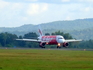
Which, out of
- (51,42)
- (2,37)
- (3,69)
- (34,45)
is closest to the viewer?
(3,69)

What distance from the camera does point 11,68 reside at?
43.1 m

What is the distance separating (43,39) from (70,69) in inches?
3682

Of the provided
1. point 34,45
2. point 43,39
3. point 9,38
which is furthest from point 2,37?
point 43,39

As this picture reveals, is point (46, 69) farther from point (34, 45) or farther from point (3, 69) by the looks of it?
point (34, 45)

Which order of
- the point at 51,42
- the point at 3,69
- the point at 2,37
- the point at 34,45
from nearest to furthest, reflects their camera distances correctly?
1. the point at 3,69
2. the point at 51,42
3. the point at 34,45
4. the point at 2,37

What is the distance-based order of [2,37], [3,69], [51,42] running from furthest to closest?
[2,37]
[51,42]
[3,69]

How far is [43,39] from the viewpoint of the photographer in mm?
136375

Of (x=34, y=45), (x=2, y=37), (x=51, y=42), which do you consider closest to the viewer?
(x=51, y=42)

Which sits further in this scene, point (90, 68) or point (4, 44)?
point (4, 44)

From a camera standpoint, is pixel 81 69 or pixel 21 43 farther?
pixel 21 43

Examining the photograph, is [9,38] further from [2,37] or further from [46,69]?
[46,69]

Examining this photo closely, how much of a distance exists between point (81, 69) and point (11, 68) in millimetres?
6856

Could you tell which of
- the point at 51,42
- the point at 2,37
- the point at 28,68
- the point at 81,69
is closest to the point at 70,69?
the point at 81,69

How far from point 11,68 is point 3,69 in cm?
136
